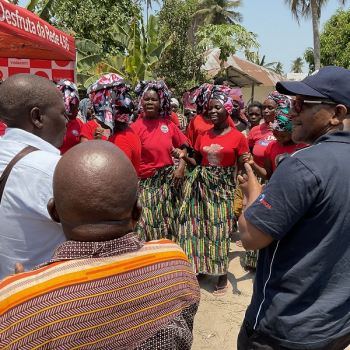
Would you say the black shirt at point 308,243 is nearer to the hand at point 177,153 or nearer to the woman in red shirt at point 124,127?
the woman in red shirt at point 124,127

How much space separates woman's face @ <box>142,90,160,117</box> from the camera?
406 centimetres

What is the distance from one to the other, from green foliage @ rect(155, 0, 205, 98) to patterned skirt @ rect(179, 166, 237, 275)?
36.3 feet

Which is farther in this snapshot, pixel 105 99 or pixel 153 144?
pixel 153 144

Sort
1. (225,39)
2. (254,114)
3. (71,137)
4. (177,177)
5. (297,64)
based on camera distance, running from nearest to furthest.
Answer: (71,137) < (177,177) < (254,114) < (225,39) < (297,64)

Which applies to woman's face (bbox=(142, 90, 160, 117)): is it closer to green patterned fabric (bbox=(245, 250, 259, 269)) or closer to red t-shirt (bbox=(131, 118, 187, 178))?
red t-shirt (bbox=(131, 118, 187, 178))

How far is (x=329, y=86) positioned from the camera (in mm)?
1579

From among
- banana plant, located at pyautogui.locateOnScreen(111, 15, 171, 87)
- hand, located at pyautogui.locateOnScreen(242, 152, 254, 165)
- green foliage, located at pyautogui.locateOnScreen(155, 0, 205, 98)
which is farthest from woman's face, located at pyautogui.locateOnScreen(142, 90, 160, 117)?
green foliage, located at pyautogui.locateOnScreen(155, 0, 205, 98)

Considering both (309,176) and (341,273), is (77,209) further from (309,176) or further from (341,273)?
(341,273)

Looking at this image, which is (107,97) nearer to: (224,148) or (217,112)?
(217,112)

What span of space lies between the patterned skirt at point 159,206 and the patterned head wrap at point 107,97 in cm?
86

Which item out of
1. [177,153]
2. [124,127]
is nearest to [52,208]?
[124,127]

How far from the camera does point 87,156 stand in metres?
1.03

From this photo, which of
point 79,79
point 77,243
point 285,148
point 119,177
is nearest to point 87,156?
point 119,177

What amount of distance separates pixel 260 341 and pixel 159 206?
101 inches
